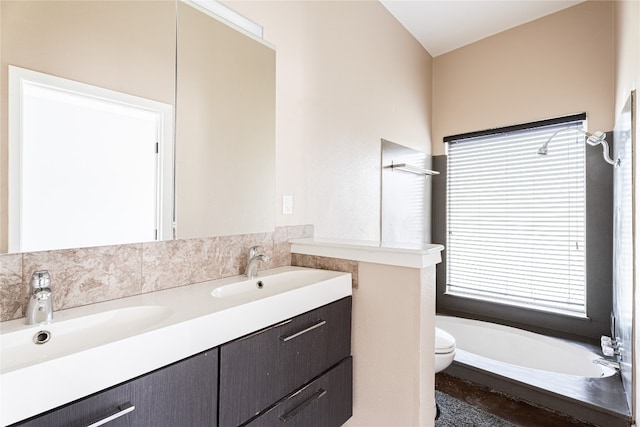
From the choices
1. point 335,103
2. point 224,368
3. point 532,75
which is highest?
point 532,75

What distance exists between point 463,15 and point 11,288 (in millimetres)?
3234

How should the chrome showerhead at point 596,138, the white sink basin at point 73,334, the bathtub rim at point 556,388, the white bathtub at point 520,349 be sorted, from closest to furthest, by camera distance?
the white sink basin at point 73,334, the bathtub rim at point 556,388, the chrome showerhead at point 596,138, the white bathtub at point 520,349

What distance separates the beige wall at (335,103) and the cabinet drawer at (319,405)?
2.56 ft

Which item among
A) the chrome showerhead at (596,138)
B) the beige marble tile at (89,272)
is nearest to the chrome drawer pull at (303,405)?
the beige marble tile at (89,272)

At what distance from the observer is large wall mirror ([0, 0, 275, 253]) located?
94 centimetres


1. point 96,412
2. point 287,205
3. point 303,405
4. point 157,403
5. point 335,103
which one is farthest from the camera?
point 335,103

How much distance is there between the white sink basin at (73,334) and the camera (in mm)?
803

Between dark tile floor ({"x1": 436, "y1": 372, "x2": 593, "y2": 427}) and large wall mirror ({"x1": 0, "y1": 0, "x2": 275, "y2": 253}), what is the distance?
1.60 meters

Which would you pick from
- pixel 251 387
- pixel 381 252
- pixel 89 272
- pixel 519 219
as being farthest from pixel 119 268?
pixel 519 219

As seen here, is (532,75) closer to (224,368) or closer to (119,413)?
(224,368)

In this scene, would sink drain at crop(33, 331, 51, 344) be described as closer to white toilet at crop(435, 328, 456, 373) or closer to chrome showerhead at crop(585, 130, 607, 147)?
white toilet at crop(435, 328, 456, 373)

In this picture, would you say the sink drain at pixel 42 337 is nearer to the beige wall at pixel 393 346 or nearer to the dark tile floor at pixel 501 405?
the beige wall at pixel 393 346

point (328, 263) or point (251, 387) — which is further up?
point (328, 263)

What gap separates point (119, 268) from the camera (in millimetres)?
1117
